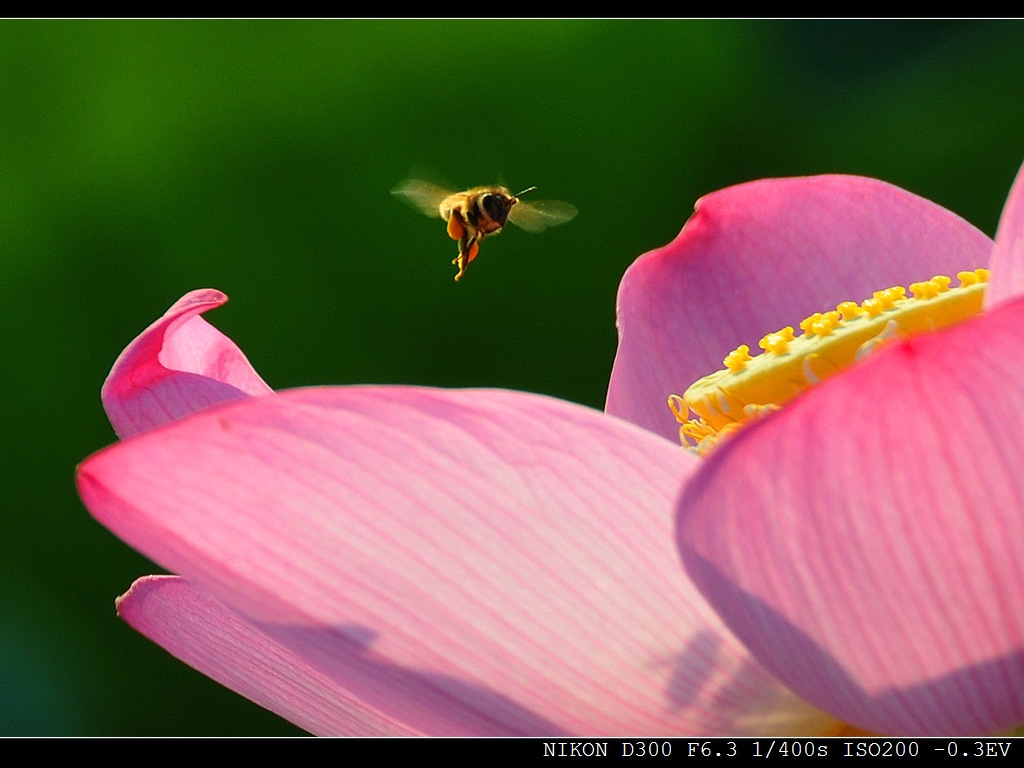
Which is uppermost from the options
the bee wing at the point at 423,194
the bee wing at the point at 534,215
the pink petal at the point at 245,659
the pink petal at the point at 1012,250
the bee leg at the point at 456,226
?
the pink petal at the point at 1012,250

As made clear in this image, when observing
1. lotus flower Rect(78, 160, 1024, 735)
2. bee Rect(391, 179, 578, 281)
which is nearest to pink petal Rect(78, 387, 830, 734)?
lotus flower Rect(78, 160, 1024, 735)

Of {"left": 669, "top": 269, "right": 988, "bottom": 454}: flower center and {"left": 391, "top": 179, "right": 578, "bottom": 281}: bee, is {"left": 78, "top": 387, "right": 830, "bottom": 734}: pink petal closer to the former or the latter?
{"left": 669, "top": 269, "right": 988, "bottom": 454}: flower center

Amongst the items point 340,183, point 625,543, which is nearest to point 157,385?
point 625,543

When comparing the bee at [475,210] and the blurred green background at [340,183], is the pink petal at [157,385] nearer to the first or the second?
the bee at [475,210]

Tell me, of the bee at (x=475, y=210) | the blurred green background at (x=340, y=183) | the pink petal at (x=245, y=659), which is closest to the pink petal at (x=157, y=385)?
the pink petal at (x=245, y=659)

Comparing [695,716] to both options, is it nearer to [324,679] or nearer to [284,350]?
[324,679]

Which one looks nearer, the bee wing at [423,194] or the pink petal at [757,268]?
the pink petal at [757,268]
